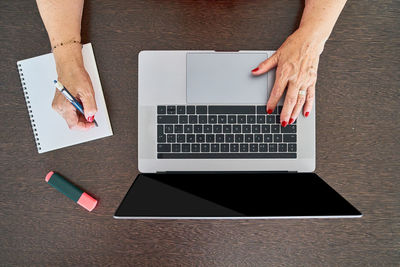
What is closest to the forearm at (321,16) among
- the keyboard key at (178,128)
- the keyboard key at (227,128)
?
the keyboard key at (227,128)

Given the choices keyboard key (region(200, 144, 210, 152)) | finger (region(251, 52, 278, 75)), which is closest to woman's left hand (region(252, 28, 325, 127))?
finger (region(251, 52, 278, 75))

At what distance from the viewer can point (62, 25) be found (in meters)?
0.78

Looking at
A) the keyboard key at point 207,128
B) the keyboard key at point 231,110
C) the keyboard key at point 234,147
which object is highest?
the keyboard key at point 231,110

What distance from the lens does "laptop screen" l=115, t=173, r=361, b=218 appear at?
588 mm

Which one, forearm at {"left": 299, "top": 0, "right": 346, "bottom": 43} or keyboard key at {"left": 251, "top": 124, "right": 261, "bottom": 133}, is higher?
forearm at {"left": 299, "top": 0, "right": 346, "bottom": 43}

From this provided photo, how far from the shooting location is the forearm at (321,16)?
30.5 inches

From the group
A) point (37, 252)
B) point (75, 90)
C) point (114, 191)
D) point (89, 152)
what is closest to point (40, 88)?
point (75, 90)

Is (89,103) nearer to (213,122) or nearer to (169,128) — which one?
(169,128)

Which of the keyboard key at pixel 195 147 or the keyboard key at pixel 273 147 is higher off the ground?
the keyboard key at pixel 195 147

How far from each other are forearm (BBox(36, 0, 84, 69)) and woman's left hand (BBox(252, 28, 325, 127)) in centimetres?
54

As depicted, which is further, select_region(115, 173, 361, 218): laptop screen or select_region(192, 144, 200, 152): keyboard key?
select_region(192, 144, 200, 152): keyboard key

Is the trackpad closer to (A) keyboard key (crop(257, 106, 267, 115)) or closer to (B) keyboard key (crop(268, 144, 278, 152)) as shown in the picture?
(A) keyboard key (crop(257, 106, 267, 115))

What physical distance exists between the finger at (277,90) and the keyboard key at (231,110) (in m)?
0.05

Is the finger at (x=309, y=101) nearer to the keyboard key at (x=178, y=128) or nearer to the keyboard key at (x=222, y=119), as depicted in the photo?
the keyboard key at (x=222, y=119)
